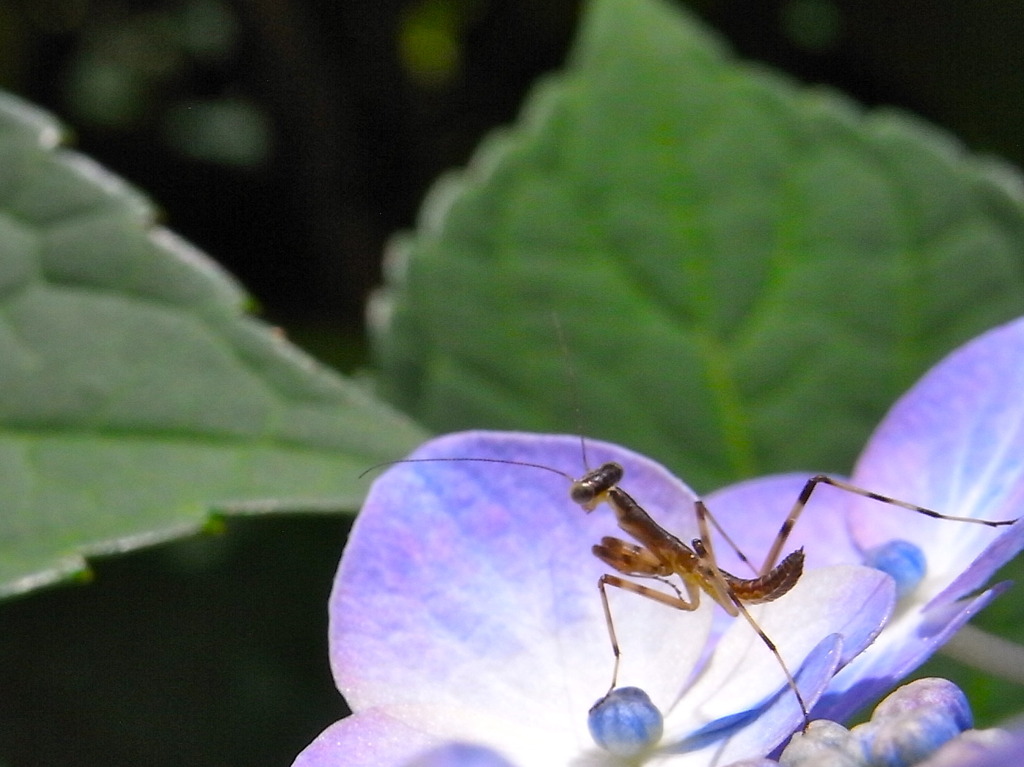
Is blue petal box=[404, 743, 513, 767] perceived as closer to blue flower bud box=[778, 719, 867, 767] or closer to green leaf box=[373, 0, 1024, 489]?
blue flower bud box=[778, 719, 867, 767]

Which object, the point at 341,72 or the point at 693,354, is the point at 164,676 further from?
the point at 341,72

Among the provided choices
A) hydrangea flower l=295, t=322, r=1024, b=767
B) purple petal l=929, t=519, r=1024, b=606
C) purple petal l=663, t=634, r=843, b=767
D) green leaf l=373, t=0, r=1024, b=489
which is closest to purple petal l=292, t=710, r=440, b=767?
hydrangea flower l=295, t=322, r=1024, b=767

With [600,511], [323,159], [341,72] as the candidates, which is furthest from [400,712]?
[341,72]

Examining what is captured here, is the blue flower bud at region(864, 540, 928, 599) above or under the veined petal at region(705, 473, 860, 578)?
above

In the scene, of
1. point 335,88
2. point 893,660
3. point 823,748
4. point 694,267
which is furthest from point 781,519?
point 335,88

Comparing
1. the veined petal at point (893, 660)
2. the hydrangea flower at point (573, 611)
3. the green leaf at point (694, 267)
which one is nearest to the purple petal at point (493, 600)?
the hydrangea flower at point (573, 611)

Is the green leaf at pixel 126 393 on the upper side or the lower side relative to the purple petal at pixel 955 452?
lower

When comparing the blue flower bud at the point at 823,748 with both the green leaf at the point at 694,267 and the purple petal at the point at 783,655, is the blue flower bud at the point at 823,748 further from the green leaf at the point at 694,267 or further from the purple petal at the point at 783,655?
the green leaf at the point at 694,267
